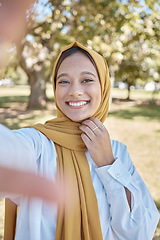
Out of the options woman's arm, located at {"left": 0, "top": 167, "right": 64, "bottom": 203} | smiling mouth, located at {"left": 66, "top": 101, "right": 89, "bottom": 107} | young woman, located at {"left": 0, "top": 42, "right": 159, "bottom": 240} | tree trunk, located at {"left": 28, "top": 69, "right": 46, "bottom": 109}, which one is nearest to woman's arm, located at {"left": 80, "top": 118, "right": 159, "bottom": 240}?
young woman, located at {"left": 0, "top": 42, "right": 159, "bottom": 240}

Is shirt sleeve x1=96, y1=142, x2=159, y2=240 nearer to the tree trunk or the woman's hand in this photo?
the woman's hand

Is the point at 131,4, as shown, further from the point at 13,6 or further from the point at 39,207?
the point at 13,6

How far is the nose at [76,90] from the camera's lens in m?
1.42

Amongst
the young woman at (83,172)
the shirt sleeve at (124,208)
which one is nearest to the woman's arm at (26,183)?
the young woman at (83,172)

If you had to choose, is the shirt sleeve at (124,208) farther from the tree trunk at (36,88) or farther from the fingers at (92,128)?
the tree trunk at (36,88)

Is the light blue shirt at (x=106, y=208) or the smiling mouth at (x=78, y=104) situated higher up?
the smiling mouth at (x=78, y=104)

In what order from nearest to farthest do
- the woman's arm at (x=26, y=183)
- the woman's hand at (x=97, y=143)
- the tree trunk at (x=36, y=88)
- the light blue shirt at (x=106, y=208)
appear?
the woman's arm at (x=26, y=183)
the light blue shirt at (x=106, y=208)
the woman's hand at (x=97, y=143)
the tree trunk at (x=36, y=88)

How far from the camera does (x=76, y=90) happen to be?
1.42 m

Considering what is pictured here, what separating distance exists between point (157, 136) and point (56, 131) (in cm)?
812

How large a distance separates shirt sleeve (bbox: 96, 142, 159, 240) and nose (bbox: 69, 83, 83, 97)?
467 millimetres

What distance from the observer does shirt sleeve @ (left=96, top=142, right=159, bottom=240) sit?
129 cm

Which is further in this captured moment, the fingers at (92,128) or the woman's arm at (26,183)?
the fingers at (92,128)

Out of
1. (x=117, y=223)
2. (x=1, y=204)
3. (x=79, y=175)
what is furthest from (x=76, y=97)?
(x=1, y=204)

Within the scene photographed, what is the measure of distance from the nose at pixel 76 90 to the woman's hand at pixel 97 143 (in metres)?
0.19
